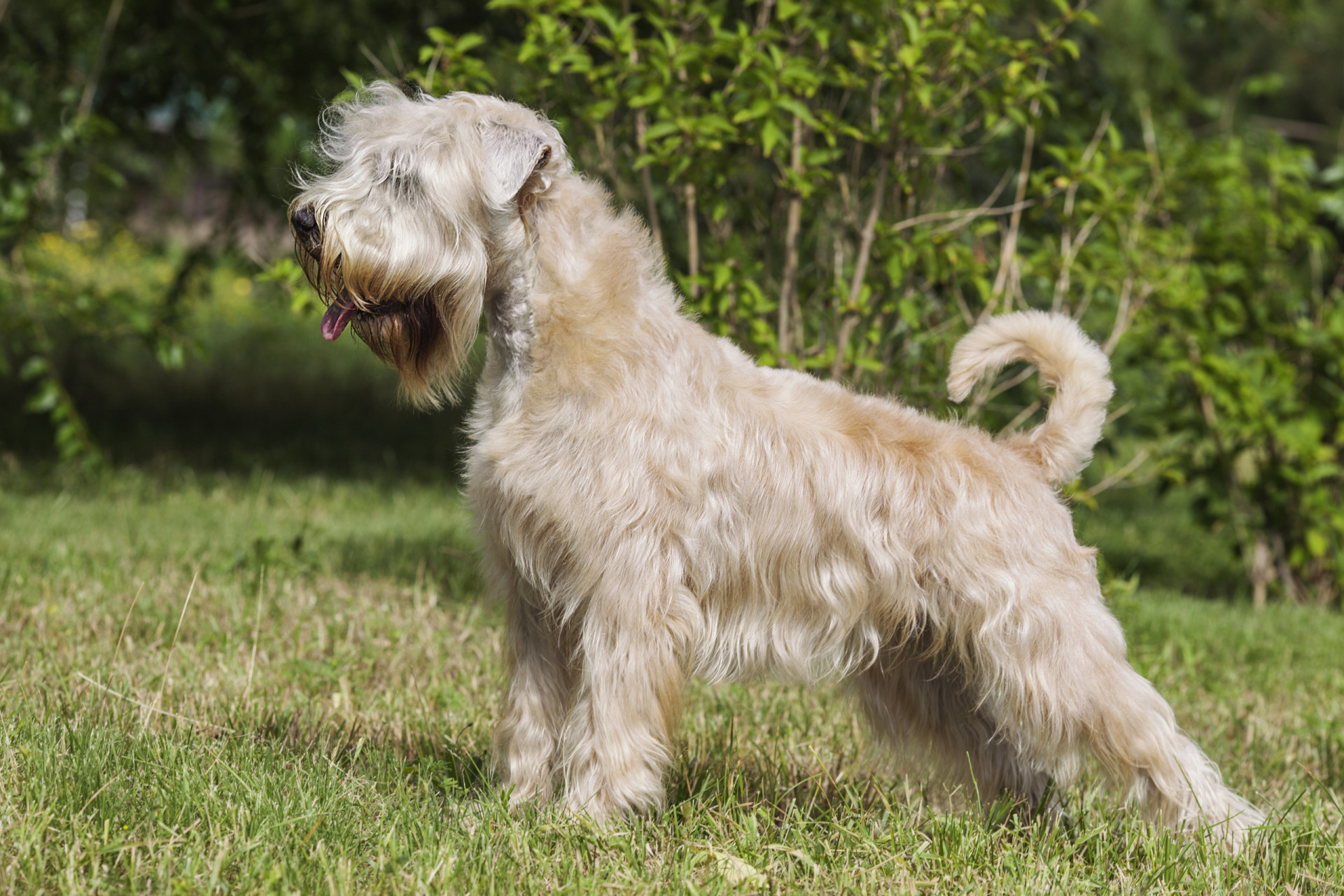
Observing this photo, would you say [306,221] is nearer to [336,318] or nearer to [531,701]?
[336,318]

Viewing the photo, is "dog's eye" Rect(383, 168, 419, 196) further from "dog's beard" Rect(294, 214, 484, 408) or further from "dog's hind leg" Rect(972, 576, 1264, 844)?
"dog's hind leg" Rect(972, 576, 1264, 844)

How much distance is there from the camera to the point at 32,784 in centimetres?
275

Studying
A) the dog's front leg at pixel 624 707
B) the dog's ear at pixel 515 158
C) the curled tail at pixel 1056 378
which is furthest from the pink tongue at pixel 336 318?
the curled tail at pixel 1056 378

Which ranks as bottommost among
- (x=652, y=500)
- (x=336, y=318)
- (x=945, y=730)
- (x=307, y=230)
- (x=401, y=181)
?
(x=945, y=730)

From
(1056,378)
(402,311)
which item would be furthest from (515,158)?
(1056,378)

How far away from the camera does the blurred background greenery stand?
15.1ft

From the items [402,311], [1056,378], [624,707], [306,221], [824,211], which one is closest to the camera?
[624,707]

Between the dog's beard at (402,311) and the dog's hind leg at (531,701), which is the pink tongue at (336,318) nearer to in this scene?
the dog's beard at (402,311)

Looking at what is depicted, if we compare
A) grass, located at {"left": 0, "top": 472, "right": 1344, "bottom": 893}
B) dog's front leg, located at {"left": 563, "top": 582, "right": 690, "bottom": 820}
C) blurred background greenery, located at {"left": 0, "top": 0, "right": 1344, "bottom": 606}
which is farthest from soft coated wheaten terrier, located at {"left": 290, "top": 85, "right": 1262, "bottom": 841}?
blurred background greenery, located at {"left": 0, "top": 0, "right": 1344, "bottom": 606}

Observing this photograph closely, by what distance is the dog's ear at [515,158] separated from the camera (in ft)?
9.86

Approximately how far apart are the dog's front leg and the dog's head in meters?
0.88

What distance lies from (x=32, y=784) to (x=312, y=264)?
4.68ft

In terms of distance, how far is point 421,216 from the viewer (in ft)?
9.76

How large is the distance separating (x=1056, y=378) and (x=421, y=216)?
5.90 ft
